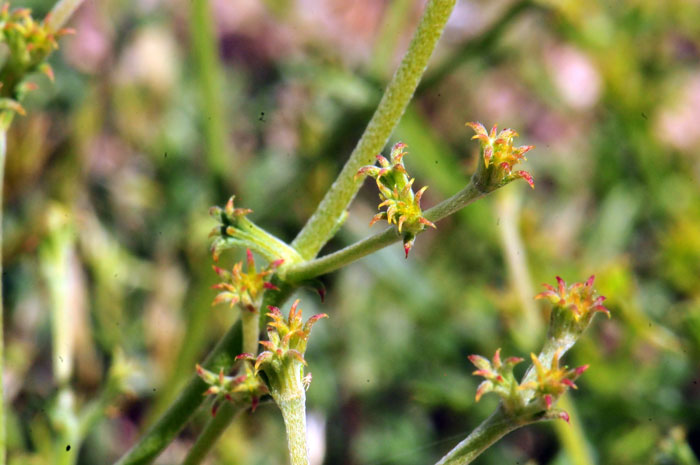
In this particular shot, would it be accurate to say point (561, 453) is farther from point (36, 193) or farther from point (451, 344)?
point (36, 193)

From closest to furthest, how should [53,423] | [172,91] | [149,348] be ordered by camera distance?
[53,423] < [149,348] < [172,91]

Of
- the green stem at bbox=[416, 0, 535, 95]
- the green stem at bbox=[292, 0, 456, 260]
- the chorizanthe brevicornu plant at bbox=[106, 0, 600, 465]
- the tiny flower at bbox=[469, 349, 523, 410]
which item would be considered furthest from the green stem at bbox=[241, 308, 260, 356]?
the green stem at bbox=[416, 0, 535, 95]

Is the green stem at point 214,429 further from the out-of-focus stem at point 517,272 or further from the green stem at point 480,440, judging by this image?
the out-of-focus stem at point 517,272

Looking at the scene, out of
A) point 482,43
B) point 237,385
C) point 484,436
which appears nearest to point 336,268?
point 237,385

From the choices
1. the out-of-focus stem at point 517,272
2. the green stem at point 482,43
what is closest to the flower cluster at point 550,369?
the out-of-focus stem at point 517,272

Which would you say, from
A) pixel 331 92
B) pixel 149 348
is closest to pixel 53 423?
pixel 149 348

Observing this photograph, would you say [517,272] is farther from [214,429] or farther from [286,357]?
[286,357]

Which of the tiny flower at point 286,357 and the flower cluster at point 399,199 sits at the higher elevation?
the flower cluster at point 399,199
